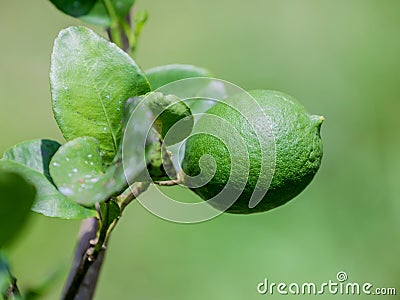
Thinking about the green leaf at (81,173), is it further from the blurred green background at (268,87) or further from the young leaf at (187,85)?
the blurred green background at (268,87)

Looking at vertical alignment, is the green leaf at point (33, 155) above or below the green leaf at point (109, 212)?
above

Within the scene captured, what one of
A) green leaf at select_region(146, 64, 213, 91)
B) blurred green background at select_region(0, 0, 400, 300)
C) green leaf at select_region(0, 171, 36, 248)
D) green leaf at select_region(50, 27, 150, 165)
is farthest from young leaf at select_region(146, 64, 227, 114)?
blurred green background at select_region(0, 0, 400, 300)

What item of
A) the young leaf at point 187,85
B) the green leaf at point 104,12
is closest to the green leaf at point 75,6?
the green leaf at point 104,12

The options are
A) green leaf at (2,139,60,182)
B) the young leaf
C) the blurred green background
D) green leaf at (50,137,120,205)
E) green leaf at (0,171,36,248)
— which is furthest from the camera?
the blurred green background

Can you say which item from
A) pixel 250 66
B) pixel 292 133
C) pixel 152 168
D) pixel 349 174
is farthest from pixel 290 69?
pixel 152 168

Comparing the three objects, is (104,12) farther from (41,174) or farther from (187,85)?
(41,174)

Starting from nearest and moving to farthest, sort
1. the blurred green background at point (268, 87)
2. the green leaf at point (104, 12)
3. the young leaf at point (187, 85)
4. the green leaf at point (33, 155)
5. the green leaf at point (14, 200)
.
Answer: the green leaf at point (14, 200) → the green leaf at point (33, 155) → the young leaf at point (187, 85) → the green leaf at point (104, 12) → the blurred green background at point (268, 87)

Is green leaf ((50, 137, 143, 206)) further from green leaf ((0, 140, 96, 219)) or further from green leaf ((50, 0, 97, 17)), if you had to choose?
green leaf ((50, 0, 97, 17))
